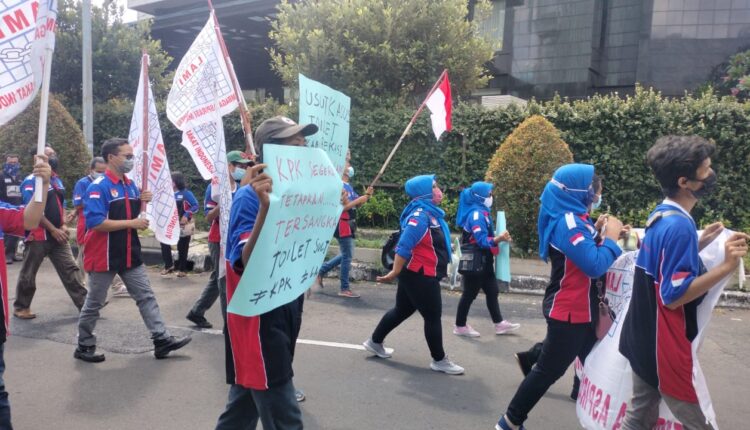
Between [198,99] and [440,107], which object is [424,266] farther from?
[440,107]

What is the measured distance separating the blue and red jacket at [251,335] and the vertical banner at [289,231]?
0.61 feet

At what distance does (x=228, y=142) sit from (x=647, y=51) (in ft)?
41.4

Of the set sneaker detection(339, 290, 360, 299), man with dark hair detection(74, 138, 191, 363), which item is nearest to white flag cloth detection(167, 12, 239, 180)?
man with dark hair detection(74, 138, 191, 363)

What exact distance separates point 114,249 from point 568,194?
12.3 ft

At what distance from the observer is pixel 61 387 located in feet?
14.6

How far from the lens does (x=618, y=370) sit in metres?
2.96

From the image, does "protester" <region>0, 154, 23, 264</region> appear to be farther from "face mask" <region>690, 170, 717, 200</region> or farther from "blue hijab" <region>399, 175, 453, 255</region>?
"face mask" <region>690, 170, 717, 200</region>

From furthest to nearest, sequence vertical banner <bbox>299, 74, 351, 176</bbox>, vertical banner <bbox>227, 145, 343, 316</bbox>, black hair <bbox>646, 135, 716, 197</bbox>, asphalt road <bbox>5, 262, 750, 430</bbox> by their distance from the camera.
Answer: vertical banner <bbox>299, 74, 351, 176</bbox>, asphalt road <bbox>5, 262, 750, 430</bbox>, black hair <bbox>646, 135, 716, 197</bbox>, vertical banner <bbox>227, 145, 343, 316</bbox>

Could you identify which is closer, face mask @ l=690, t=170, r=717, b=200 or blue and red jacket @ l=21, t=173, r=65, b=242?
face mask @ l=690, t=170, r=717, b=200

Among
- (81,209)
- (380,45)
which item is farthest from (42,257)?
(380,45)

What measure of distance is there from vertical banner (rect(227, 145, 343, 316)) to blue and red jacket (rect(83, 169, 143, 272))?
2931 mm

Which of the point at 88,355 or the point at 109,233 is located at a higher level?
the point at 109,233

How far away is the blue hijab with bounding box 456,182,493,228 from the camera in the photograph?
590 centimetres

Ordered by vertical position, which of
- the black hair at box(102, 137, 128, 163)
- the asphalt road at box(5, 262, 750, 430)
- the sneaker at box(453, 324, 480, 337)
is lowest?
the asphalt road at box(5, 262, 750, 430)
